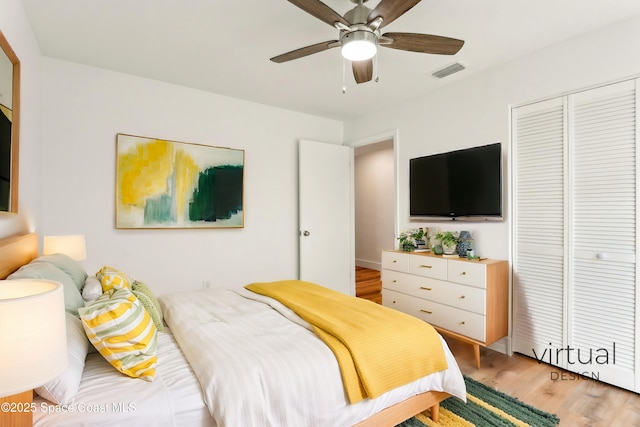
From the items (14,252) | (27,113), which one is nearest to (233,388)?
(14,252)

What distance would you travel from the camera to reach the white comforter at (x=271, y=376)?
1259mm

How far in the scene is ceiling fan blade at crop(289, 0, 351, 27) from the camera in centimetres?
165

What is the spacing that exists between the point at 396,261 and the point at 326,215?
4.17 ft

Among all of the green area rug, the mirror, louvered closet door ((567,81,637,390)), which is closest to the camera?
the mirror

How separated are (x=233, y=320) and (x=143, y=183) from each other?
1958 millimetres

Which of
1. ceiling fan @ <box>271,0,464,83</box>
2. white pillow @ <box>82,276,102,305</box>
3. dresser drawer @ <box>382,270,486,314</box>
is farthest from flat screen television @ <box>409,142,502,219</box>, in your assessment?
white pillow @ <box>82,276,102,305</box>

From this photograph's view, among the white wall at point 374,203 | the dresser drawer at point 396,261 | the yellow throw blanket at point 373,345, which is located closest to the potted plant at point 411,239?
the dresser drawer at point 396,261

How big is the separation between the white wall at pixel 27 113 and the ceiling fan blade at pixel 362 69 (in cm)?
194

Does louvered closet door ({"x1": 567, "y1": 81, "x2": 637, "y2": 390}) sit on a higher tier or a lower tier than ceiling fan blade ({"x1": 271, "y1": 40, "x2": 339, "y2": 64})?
lower

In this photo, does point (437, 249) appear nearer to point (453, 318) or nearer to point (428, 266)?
point (428, 266)

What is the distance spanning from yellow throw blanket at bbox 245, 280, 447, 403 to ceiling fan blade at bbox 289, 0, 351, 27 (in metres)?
1.63

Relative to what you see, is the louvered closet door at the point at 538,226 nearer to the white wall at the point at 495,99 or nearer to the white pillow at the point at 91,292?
the white wall at the point at 495,99

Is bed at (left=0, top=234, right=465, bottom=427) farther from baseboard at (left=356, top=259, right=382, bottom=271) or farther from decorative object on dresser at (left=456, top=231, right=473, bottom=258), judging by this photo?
baseboard at (left=356, top=259, right=382, bottom=271)

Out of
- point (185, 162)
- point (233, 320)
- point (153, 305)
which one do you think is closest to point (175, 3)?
point (185, 162)
